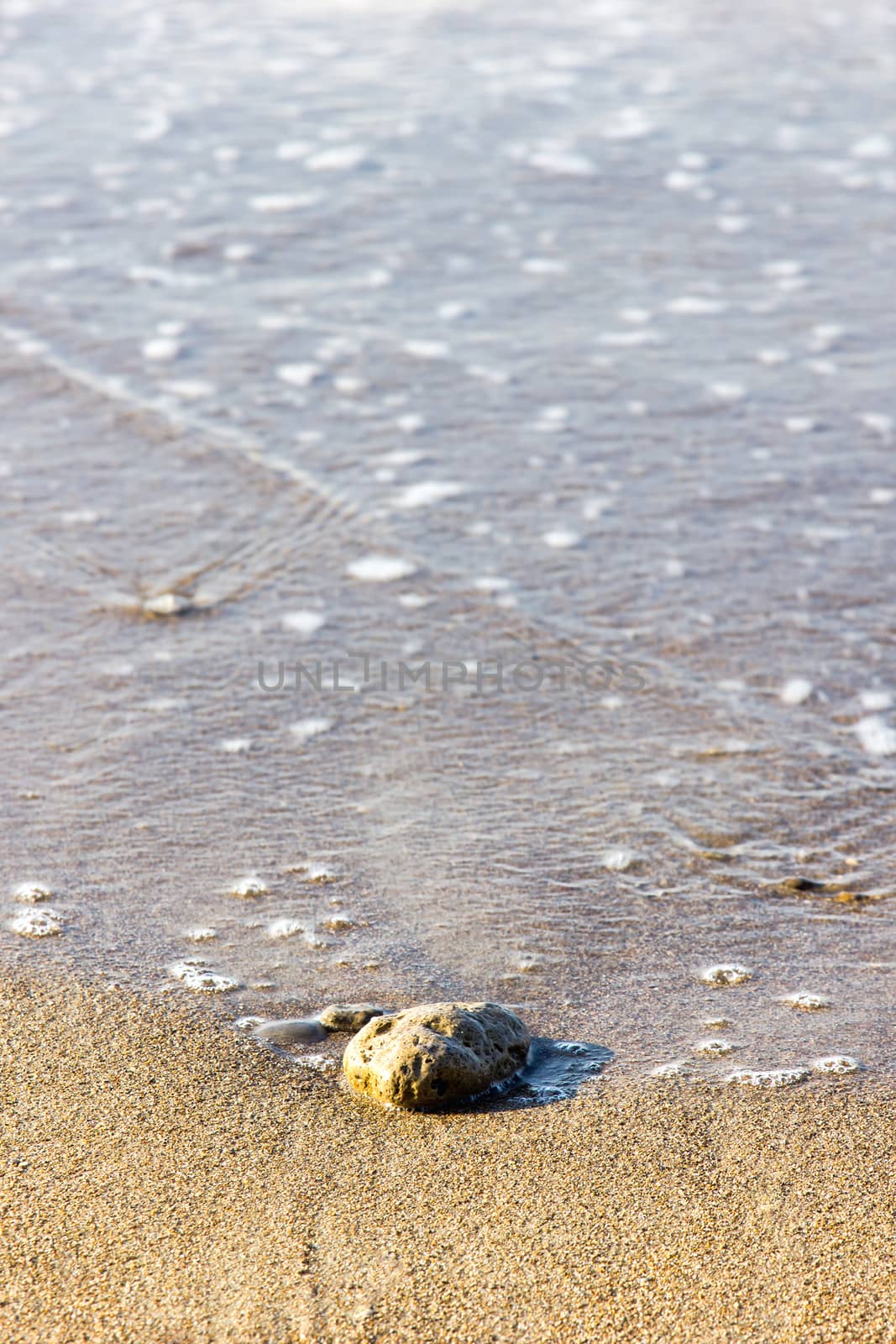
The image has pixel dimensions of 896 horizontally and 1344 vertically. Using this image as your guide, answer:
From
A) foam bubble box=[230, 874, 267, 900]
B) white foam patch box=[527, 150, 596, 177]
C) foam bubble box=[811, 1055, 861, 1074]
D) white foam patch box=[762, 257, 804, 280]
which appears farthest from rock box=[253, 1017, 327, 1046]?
white foam patch box=[527, 150, 596, 177]

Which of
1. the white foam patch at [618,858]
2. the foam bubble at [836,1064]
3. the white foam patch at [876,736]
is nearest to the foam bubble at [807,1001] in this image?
the foam bubble at [836,1064]

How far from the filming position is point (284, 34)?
1124 cm

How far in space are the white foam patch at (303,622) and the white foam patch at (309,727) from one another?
0.49 metres

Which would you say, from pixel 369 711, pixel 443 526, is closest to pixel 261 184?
pixel 443 526

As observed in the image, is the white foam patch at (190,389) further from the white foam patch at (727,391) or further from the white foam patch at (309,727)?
the white foam patch at (309,727)

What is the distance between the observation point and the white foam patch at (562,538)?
4.66m

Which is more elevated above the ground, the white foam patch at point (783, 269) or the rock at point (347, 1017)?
the white foam patch at point (783, 269)

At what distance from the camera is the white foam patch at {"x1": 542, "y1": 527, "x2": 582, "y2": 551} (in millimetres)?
4664

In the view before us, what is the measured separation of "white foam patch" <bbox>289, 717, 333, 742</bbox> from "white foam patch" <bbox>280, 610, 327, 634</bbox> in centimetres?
49

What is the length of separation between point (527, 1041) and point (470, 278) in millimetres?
4797

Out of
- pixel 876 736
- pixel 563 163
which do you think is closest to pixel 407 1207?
pixel 876 736

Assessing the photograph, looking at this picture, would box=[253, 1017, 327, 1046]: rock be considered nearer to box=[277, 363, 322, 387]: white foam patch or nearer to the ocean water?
the ocean water

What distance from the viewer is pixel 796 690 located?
3.98m

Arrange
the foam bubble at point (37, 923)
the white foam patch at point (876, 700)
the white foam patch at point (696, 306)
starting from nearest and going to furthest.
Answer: the foam bubble at point (37, 923) → the white foam patch at point (876, 700) → the white foam patch at point (696, 306)
